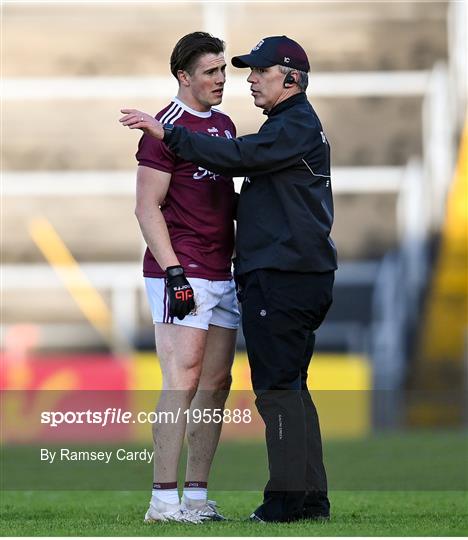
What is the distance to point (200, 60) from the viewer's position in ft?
14.4

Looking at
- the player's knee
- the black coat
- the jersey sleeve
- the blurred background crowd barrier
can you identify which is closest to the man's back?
the black coat

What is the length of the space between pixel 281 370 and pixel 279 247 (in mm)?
370

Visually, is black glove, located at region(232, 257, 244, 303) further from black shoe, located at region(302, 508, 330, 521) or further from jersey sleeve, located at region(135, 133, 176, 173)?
black shoe, located at region(302, 508, 330, 521)

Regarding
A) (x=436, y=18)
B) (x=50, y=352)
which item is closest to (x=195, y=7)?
(x=436, y=18)

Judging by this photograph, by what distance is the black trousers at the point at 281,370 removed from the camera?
4.17 meters

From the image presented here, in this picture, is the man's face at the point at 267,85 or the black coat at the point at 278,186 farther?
the man's face at the point at 267,85

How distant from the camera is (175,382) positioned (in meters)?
A: 4.29

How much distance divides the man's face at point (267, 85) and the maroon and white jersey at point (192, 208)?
0.21m

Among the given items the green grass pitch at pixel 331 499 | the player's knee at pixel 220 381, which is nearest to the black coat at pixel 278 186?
the player's knee at pixel 220 381

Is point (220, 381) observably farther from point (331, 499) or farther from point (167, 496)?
point (331, 499)

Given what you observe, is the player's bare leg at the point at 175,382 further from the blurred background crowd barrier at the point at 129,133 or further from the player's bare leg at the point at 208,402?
the blurred background crowd barrier at the point at 129,133

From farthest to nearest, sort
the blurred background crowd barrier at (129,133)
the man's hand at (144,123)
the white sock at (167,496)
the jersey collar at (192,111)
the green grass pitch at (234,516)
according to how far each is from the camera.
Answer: the blurred background crowd barrier at (129,133) < the jersey collar at (192,111) < the white sock at (167,496) < the man's hand at (144,123) < the green grass pitch at (234,516)

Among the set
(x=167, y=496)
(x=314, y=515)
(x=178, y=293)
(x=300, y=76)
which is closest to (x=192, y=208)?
(x=178, y=293)

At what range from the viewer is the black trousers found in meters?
4.17
